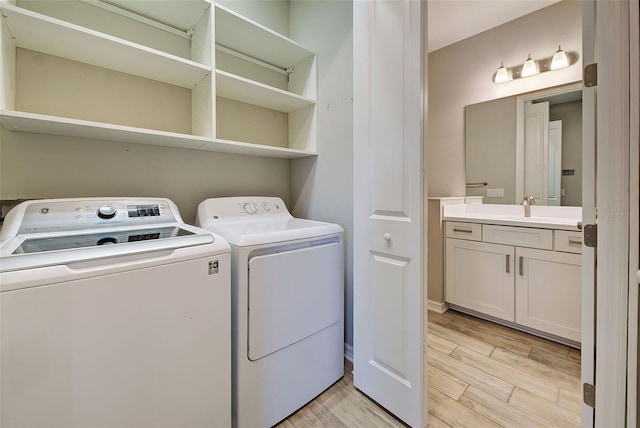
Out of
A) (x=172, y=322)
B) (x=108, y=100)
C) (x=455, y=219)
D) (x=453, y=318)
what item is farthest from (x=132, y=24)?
(x=453, y=318)

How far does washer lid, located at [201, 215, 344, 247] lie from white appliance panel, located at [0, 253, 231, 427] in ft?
0.45

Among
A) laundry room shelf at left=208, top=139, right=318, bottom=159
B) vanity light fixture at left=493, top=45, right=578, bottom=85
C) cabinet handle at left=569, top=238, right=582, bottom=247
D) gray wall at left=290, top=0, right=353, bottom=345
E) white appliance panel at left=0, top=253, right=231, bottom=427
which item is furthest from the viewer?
vanity light fixture at left=493, top=45, right=578, bottom=85

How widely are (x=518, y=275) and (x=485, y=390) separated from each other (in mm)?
982

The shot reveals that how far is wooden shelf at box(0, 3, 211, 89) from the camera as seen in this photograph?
1.07m

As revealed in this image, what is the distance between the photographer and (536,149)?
7.91 ft

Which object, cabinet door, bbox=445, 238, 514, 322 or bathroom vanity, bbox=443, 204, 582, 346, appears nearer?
bathroom vanity, bbox=443, 204, 582, 346

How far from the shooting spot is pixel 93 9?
139cm

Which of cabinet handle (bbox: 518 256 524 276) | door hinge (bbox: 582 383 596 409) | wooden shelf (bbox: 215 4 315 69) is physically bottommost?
door hinge (bbox: 582 383 596 409)

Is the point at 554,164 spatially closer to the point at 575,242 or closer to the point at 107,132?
the point at 575,242

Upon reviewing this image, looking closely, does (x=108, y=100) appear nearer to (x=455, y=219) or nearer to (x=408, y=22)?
(x=408, y=22)

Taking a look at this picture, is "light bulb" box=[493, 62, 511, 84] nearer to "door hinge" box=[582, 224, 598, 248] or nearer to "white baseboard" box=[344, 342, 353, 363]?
"door hinge" box=[582, 224, 598, 248]

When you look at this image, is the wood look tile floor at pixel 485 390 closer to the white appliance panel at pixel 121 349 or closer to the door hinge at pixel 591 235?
the white appliance panel at pixel 121 349

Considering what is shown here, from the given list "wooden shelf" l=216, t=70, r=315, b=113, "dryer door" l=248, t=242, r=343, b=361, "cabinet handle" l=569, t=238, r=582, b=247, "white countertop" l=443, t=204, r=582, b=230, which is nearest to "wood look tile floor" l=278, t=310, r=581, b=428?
"dryer door" l=248, t=242, r=343, b=361

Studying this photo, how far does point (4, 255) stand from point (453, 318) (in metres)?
2.78
